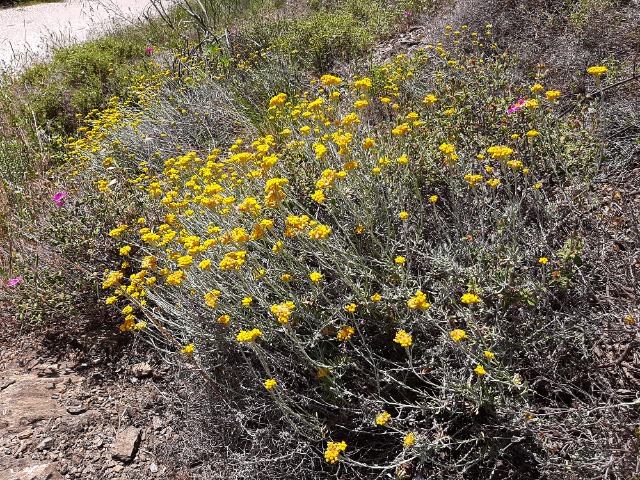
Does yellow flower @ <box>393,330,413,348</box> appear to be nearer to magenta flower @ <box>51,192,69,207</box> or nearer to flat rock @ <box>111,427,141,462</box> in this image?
flat rock @ <box>111,427,141,462</box>

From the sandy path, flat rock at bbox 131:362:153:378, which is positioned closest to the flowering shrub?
flat rock at bbox 131:362:153:378

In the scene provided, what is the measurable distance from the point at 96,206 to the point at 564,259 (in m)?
3.48

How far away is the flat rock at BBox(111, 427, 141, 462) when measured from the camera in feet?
8.89

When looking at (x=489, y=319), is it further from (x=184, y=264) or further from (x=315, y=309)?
(x=184, y=264)

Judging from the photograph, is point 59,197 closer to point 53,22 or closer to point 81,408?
point 81,408

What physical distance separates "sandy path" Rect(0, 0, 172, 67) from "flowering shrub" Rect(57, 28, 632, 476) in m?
9.15

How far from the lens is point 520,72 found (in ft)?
13.8

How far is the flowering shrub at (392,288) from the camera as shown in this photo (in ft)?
7.18

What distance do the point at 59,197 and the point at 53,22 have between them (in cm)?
1299

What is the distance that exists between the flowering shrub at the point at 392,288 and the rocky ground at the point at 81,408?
1.22 feet

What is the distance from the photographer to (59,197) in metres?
4.10

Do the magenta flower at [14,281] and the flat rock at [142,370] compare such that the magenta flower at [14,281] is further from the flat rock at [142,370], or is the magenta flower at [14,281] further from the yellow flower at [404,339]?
the yellow flower at [404,339]

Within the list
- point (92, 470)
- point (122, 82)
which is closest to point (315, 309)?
point (92, 470)

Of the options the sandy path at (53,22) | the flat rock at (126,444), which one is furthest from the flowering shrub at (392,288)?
the sandy path at (53,22)
